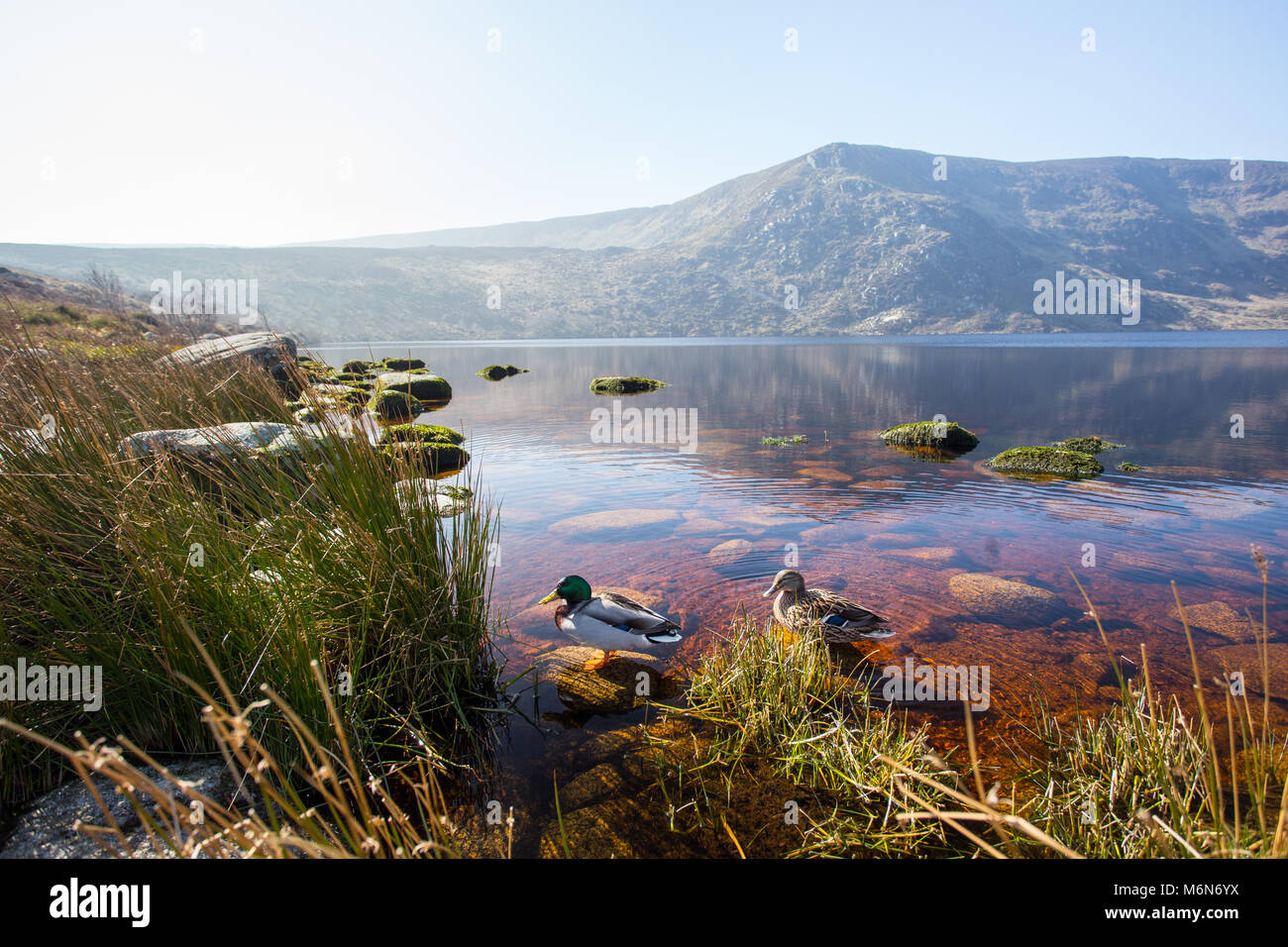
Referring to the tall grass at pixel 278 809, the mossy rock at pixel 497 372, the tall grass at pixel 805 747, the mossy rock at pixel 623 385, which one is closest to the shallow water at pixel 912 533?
the tall grass at pixel 805 747

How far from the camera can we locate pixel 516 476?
14531mm

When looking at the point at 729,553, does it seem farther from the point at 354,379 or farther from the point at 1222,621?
the point at 354,379

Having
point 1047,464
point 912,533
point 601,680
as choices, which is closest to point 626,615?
point 601,680

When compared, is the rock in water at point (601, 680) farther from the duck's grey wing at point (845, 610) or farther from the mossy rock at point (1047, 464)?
→ the mossy rock at point (1047, 464)

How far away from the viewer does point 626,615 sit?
5.80m

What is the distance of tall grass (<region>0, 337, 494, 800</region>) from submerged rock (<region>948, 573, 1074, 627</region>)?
571cm

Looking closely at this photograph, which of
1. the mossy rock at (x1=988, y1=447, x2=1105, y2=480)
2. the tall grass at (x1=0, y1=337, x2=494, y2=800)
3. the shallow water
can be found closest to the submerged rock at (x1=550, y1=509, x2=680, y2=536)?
the shallow water

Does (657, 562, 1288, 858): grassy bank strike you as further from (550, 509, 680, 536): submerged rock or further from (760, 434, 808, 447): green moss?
(760, 434, 808, 447): green moss

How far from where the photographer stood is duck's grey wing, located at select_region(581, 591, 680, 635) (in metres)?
5.76

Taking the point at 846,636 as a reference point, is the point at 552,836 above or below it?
below

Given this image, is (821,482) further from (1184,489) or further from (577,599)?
(577,599)

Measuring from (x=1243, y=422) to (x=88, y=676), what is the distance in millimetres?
31939

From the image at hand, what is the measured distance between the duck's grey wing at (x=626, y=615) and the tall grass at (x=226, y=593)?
1157 mm
